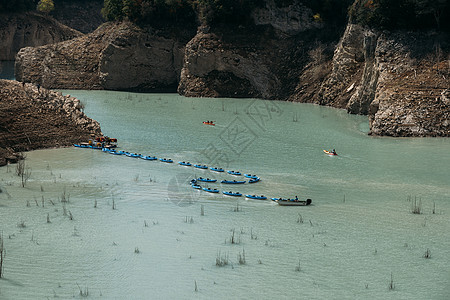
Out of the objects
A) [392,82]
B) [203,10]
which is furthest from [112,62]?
[392,82]

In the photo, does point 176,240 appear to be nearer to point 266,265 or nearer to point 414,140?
point 266,265

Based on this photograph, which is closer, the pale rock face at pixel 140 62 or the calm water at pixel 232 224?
the calm water at pixel 232 224

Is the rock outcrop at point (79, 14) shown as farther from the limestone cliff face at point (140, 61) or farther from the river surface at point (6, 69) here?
the limestone cliff face at point (140, 61)

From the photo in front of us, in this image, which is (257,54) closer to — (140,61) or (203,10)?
(203,10)

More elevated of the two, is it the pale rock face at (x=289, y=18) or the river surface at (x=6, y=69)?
the pale rock face at (x=289, y=18)

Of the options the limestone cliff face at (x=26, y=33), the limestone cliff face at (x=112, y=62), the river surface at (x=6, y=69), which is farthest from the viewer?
the limestone cliff face at (x=26, y=33)

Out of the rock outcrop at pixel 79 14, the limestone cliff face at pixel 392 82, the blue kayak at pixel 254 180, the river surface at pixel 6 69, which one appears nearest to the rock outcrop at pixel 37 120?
the blue kayak at pixel 254 180
